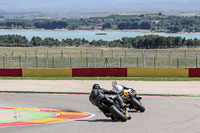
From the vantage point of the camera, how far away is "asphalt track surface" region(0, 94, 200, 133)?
587 inches

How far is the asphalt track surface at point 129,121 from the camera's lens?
14918 millimetres

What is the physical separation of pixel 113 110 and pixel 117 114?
186 millimetres

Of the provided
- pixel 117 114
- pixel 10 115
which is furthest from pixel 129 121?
pixel 10 115

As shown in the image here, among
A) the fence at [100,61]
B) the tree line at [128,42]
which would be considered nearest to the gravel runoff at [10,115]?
the fence at [100,61]

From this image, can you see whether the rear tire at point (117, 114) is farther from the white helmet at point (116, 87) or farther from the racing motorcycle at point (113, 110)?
the white helmet at point (116, 87)

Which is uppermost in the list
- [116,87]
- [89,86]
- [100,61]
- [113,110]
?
[116,87]

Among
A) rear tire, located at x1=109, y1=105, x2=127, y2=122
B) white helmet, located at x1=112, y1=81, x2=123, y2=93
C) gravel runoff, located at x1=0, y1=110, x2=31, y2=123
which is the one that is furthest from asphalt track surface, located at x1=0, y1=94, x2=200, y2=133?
gravel runoff, located at x1=0, y1=110, x2=31, y2=123

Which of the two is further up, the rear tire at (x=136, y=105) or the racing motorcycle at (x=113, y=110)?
the racing motorcycle at (x=113, y=110)

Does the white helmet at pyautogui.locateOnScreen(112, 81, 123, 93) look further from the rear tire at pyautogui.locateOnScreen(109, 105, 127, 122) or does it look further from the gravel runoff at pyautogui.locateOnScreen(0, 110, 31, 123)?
the gravel runoff at pyautogui.locateOnScreen(0, 110, 31, 123)

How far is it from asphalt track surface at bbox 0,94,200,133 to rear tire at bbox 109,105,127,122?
17cm

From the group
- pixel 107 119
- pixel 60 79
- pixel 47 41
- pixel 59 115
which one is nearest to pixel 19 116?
pixel 59 115

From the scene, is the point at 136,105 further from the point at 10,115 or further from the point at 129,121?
the point at 10,115

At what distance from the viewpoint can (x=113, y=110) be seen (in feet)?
53.8

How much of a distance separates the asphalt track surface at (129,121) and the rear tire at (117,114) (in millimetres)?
175
